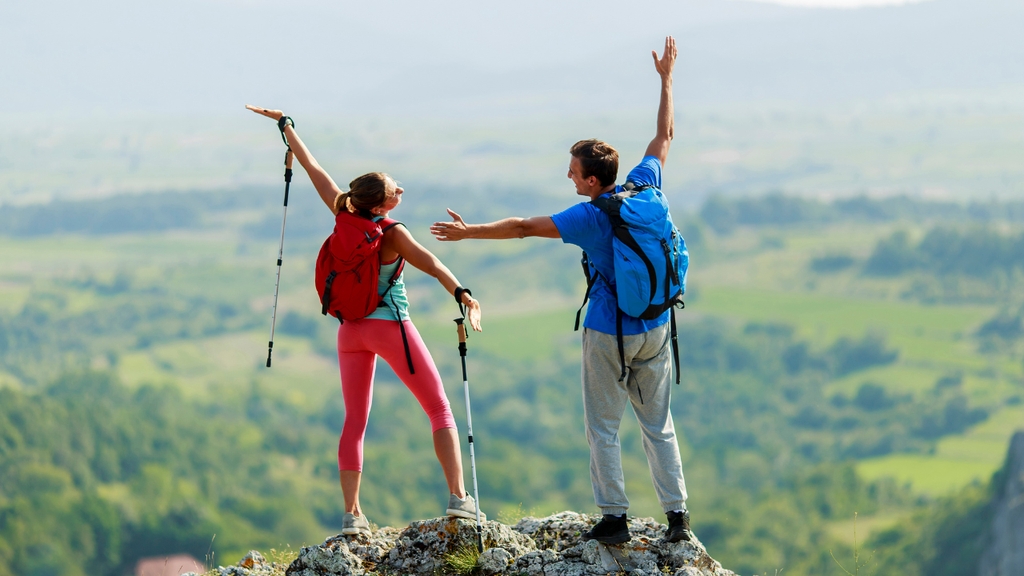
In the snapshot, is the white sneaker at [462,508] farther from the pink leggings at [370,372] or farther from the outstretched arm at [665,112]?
the outstretched arm at [665,112]

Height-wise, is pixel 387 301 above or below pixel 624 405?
above

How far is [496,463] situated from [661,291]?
507 feet

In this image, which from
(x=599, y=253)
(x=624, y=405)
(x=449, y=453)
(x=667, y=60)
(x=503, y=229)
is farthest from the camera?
(x=667, y=60)

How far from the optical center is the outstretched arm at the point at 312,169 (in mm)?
8055

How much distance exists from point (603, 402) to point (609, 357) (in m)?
0.32

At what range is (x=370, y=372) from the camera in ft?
25.6

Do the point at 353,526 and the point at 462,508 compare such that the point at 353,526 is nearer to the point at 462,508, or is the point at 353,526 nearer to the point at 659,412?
the point at 462,508

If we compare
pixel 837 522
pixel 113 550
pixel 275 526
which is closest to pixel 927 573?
pixel 837 522

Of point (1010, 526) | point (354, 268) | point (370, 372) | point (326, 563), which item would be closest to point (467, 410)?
point (370, 372)

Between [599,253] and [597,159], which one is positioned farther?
[599,253]

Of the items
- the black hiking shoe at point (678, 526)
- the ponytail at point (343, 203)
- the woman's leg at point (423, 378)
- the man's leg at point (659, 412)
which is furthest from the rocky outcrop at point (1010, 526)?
the ponytail at point (343, 203)

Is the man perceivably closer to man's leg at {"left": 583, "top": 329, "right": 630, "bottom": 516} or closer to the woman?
man's leg at {"left": 583, "top": 329, "right": 630, "bottom": 516}

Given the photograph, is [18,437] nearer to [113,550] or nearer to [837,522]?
[113,550]

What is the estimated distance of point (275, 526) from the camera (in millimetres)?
125188
